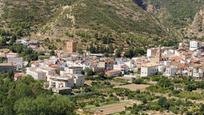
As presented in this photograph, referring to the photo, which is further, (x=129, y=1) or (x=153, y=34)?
(x=129, y=1)

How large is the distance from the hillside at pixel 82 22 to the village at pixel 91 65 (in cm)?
391

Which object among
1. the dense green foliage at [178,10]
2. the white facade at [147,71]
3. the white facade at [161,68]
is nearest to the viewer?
the white facade at [147,71]

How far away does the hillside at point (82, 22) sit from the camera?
63.8 meters

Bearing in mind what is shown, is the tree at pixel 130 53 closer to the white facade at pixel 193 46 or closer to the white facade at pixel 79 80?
the white facade at pixel 193 46

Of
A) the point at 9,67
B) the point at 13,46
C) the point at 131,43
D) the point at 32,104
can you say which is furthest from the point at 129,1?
the point at 32,104

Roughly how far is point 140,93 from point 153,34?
29.7m

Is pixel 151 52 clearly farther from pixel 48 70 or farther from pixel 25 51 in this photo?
pixel 48 70

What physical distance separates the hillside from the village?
154 inches

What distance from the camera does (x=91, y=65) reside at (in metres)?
52.0

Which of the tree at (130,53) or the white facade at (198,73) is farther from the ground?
the tree at (130,53)

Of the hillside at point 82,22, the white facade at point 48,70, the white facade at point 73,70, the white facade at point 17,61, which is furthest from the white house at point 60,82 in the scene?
the hillside at point 82,22

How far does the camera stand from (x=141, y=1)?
94688 millimetres

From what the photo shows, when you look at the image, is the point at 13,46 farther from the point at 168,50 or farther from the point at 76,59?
the point at 168,50

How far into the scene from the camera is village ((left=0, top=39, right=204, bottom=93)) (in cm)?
4615
